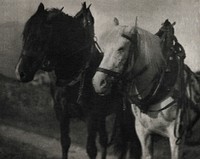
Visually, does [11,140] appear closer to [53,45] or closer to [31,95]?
[31,95]

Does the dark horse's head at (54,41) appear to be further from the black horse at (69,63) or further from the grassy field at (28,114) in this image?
the grassy field at (28,114)

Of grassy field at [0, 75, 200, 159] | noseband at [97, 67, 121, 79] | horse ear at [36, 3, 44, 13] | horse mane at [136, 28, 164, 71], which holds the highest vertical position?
horse ear at [36, 3, 44, 13]

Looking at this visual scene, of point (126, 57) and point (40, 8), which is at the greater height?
point (40, 8)

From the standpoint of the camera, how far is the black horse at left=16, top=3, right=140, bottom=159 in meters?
1.95

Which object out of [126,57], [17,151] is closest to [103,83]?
[126,57]

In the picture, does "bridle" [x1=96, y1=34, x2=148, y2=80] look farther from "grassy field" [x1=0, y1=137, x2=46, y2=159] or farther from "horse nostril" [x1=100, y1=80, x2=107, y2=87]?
"grassy field" [x1=0, y1=137, x2=46, y2=159]

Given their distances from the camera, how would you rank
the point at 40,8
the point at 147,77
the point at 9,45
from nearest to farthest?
the point at 147,77, the point at 40,8, the point at 9,45

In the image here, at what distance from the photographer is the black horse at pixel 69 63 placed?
1.95 meters

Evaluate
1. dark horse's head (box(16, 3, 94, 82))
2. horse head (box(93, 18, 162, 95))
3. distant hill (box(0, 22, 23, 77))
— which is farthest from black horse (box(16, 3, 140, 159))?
horse head (box(93, 18, 162, 95))

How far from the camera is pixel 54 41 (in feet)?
6.53

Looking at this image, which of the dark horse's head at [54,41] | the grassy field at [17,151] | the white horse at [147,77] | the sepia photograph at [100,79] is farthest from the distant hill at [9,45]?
the white horse at [147,77]

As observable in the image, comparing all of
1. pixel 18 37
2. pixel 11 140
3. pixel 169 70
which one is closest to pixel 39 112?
pixel 11 140

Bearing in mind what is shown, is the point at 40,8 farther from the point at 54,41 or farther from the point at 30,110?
the point at 30,110

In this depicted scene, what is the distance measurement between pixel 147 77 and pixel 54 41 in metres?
0.52
